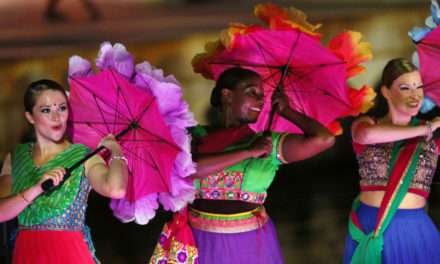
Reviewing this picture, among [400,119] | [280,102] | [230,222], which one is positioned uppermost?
[280,102]

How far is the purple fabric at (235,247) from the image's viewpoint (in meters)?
3.84

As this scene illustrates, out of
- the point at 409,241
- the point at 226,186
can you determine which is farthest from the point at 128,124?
the point at 409,241

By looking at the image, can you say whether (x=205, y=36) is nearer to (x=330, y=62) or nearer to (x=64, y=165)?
(x=330, y=62)

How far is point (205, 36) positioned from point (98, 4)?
1.01m

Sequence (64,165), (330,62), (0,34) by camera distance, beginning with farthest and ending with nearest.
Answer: (0,34) < (330,62) < (64,165)

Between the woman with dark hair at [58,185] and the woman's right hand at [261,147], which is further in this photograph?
the woman's right hand at [261,147]

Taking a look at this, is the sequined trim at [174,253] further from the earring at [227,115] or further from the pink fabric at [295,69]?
the pink fabric at [295,69]

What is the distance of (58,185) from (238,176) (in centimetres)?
79

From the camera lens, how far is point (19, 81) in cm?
584

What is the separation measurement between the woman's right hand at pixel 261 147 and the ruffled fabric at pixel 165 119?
250mm

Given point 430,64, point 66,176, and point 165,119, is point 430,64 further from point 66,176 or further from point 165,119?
point 66,176

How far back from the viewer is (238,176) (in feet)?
12.6

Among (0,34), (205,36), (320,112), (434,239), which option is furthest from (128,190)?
(205,36)

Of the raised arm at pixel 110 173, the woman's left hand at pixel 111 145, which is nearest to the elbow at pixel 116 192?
the raised arm at pixel 110 173
